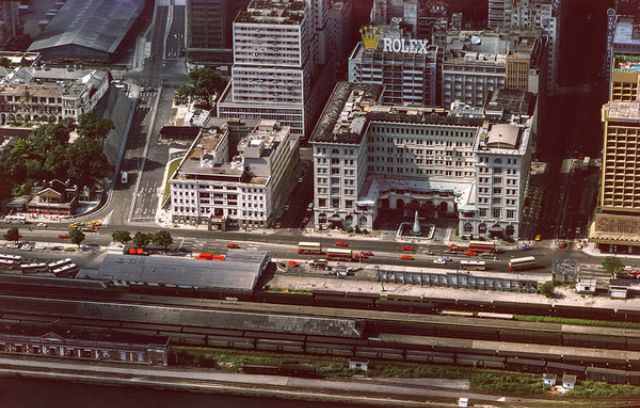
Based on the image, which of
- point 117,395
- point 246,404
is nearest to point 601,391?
point 246,404

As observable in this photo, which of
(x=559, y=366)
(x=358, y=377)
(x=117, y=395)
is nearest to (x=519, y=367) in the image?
(x=559, y=366)

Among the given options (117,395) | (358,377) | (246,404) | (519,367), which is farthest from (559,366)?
(117,395)

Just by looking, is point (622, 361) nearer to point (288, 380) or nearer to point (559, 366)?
point (559, 366)

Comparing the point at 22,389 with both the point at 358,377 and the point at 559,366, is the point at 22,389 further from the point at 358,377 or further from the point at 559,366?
the point at 559,366

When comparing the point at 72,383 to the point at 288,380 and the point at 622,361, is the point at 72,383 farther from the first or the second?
the point at 622,361

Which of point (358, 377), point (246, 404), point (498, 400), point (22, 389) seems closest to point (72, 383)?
point (22, 389)
